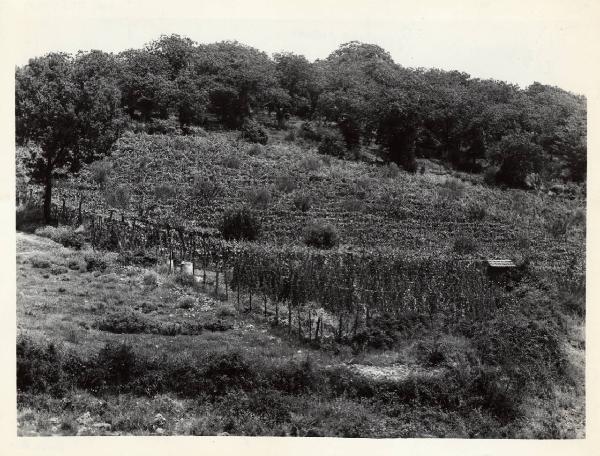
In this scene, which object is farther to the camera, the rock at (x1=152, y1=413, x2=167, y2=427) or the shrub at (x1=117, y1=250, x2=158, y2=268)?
the shrub at (x1=117, y1=250, x2=158, y2=268)

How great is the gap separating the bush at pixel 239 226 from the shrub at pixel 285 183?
17.1 feet

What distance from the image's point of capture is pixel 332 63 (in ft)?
167

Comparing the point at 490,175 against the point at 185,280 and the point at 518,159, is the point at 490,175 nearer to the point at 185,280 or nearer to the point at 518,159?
the point at 518,159

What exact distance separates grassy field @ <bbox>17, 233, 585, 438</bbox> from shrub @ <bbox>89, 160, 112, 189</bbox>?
8.98 metres

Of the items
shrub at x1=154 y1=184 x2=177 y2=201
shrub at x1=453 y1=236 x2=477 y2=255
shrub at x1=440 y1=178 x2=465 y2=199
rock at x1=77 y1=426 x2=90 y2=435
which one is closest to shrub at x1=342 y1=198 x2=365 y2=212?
shrub at x1=453 y1=236 x2=477 y2=255

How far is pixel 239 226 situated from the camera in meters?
20.2

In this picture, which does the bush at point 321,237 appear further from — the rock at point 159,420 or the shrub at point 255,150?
the shrub at point 255,150

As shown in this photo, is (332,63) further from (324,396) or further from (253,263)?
(324,396)

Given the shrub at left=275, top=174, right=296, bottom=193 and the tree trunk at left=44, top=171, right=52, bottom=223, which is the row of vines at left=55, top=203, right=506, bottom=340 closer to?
the tree trunk at left=44, top=171, right=52, bottom=223

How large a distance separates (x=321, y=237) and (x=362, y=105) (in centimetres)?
2105

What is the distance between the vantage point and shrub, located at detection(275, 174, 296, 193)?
25.5 m

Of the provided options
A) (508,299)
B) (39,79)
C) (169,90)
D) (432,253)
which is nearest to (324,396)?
(508,299)

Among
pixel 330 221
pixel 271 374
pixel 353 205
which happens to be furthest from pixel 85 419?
pixel 353 205
